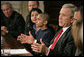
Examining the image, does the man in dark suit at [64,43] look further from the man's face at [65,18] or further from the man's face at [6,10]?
the man's face at [6,10]

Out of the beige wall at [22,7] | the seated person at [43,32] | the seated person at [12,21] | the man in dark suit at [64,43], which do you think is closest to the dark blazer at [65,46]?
the man in dark suit at [64,43]

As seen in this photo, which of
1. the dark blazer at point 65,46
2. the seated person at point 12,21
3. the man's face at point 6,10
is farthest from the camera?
the seated person at point 12,21

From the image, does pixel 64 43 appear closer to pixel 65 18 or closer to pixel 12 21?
pixel 65 18

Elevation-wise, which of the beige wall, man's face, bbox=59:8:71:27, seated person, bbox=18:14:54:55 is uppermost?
man's face, bbox=59:8:71:27

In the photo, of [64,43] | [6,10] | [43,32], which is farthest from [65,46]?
[6,10]

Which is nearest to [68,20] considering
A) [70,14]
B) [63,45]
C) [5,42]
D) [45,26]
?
[70,14]

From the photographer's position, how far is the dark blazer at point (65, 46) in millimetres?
3141

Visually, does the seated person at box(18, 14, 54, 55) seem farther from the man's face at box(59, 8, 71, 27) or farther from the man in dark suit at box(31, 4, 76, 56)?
the man's face at box(59, 8, 71, 27)

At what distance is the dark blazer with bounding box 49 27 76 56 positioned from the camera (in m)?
3.14

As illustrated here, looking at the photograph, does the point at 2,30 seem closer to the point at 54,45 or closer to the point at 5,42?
A: the point at 5,42

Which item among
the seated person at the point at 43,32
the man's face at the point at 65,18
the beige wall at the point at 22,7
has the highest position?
the man's face at the point at 65,18

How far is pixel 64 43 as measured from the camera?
3.32 m

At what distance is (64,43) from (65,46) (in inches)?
1.7

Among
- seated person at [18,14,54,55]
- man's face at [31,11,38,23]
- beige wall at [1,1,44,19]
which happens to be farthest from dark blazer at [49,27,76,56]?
beige wall at [1,1,44,19]
